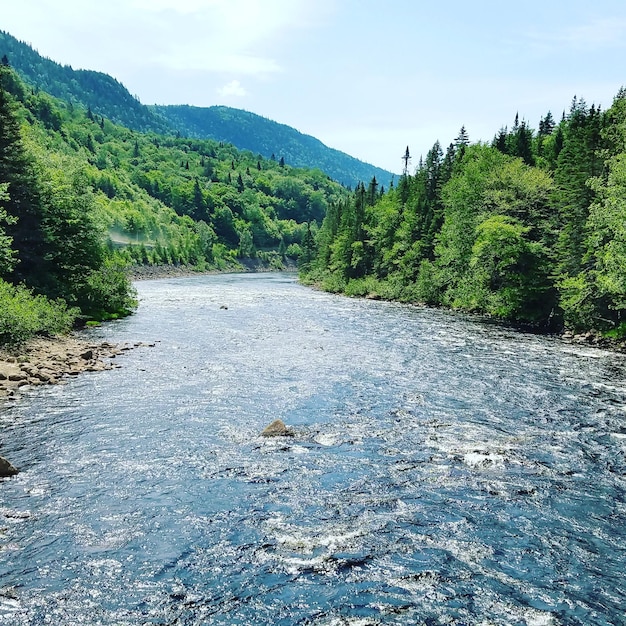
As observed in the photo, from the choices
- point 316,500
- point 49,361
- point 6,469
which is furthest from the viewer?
point 49,361

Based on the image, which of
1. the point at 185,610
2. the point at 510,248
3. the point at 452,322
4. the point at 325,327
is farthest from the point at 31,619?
the point at 510,248

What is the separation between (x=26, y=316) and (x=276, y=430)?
17751mm

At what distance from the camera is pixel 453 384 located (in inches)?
979

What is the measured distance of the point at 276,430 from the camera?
1769cm

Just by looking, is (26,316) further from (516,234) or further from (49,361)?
(516,234)

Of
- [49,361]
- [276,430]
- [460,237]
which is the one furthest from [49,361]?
[460,237]

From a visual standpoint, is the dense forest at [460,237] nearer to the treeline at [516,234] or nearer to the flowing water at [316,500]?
the treeline at [516,234]

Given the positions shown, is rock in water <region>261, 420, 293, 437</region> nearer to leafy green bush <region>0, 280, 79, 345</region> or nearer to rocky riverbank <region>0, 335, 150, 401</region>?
rocky riverbank <region>0, 335, 150, 401</region>

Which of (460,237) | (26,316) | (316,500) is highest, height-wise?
(460,237)

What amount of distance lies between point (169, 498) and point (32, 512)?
2973 millimetres

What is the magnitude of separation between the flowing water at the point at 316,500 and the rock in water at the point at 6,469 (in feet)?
1.09

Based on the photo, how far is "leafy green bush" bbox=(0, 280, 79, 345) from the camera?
2711cm

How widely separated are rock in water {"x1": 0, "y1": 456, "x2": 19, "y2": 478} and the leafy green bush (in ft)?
49.5

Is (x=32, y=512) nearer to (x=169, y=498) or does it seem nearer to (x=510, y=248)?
(x=169, y=498)
